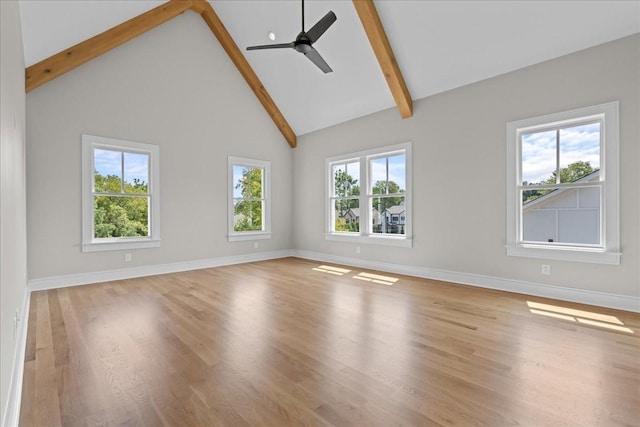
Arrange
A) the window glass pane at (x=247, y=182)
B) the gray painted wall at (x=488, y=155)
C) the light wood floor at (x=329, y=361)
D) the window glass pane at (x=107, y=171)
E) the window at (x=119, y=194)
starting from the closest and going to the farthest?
the light wood floor at (x=329, y=361) → the gray painted wall at (x=488, y=155) → the window at (x=119, y=194) → the window glass pane at (x=107, y=171) → the window glass pane at (x=247, y=182)

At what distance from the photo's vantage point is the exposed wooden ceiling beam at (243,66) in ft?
18.5

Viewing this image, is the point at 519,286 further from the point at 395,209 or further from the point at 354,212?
the point at 354,212

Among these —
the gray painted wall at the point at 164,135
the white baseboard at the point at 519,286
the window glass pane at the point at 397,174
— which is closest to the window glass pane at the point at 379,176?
the window glass pane at the point at 397,174

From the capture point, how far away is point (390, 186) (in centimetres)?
566

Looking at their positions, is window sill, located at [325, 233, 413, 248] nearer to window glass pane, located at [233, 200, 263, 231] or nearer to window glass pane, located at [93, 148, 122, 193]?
window glass pane, located at [233, 200, 263, 231]

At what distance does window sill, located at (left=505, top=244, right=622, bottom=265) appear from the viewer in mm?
3433

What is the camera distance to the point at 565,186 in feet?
12.3

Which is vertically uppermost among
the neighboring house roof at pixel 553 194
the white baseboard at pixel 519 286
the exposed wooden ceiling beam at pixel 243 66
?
the exposed wooden ceiling beam at pixel 243 66

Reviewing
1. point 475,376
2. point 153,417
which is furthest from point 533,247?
point 153,417

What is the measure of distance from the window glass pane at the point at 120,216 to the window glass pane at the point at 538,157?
5746mm

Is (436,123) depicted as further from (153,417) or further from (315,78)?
(153,417)

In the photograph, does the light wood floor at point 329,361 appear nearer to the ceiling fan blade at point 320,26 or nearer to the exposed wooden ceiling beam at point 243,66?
the ceiling fan blade at point 320,26

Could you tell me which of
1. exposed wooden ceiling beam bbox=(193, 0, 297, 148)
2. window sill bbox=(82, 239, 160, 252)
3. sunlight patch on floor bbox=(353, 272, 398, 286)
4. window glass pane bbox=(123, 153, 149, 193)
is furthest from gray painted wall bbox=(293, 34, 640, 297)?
window glass pane bbox=(123, 153, 149, 193)

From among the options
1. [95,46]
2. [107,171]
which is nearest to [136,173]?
[107,171]
